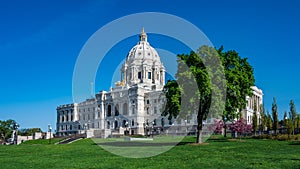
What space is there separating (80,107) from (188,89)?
9344cm

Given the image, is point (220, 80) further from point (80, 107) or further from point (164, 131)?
point (80, 107)

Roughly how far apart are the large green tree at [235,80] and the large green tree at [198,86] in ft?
4.69

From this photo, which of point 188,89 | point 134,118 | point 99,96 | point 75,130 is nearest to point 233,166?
point 188,89

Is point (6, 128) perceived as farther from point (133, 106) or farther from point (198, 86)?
point (198, 86)

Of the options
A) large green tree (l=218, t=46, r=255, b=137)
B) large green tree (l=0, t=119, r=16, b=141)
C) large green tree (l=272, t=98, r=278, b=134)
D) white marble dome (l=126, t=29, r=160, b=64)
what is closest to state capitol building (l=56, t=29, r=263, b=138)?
white marble dome (l=126, t=29, r=160, b=64)

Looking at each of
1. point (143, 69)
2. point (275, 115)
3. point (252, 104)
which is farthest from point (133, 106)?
point (275, 115)

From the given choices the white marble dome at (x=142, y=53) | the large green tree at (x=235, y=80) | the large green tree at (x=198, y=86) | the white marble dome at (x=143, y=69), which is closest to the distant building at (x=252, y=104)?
the white marble dome at (x=143, y=69)

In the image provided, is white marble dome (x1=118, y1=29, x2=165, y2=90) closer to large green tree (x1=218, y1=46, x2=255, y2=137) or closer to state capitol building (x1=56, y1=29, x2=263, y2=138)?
state capitol building (x1=56, y1=29, x2=263, y2=138)

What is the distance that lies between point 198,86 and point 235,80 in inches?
169

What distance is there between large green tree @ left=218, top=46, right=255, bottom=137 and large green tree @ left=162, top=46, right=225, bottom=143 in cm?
143

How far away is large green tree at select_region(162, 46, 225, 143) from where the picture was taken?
32.2 metres

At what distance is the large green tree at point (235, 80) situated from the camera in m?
34.2

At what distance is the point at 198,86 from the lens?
32.1 meters

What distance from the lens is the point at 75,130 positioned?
397ft
